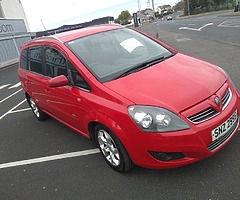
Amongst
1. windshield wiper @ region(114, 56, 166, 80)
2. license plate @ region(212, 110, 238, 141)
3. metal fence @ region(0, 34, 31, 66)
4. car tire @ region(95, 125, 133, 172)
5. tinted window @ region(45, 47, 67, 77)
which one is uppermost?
tinted window @ region(45, 47, 67, 77)

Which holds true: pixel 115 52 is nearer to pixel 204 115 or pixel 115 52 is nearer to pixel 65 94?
pixel 65 94

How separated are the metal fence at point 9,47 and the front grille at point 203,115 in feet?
77.6

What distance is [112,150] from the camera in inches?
116

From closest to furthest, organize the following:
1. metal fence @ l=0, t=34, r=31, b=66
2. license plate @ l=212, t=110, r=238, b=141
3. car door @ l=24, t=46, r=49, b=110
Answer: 1. license plate @ l=212, t=110, r=238, b=141
2. car door @ l=24, t=46, r=49, b=110
3. metal fence @ l=0, t=34, r=31, b=66

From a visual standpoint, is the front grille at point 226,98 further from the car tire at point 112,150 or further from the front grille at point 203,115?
the car tire at point 112,150

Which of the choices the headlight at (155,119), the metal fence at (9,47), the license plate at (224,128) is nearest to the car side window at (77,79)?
the headlight at (155,119)

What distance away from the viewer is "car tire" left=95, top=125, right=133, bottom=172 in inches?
107

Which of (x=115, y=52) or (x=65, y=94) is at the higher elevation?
(x=115, y=52)

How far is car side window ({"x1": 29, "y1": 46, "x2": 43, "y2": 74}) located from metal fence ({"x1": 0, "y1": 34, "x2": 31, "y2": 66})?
20.4 metres

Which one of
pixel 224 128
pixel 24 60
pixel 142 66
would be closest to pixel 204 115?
pixel 224 128

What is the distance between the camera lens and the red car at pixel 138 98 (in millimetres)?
2385

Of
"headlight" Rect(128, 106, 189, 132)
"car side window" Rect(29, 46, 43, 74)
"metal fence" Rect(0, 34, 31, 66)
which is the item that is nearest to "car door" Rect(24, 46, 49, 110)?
"car side window" Rect(29, 46, 43, 74)

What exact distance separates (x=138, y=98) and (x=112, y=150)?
839 mm

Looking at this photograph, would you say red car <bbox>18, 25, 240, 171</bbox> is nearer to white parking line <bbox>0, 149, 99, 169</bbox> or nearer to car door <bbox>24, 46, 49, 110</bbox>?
car door <bbox>24, 46, 49, 110</bbox>
